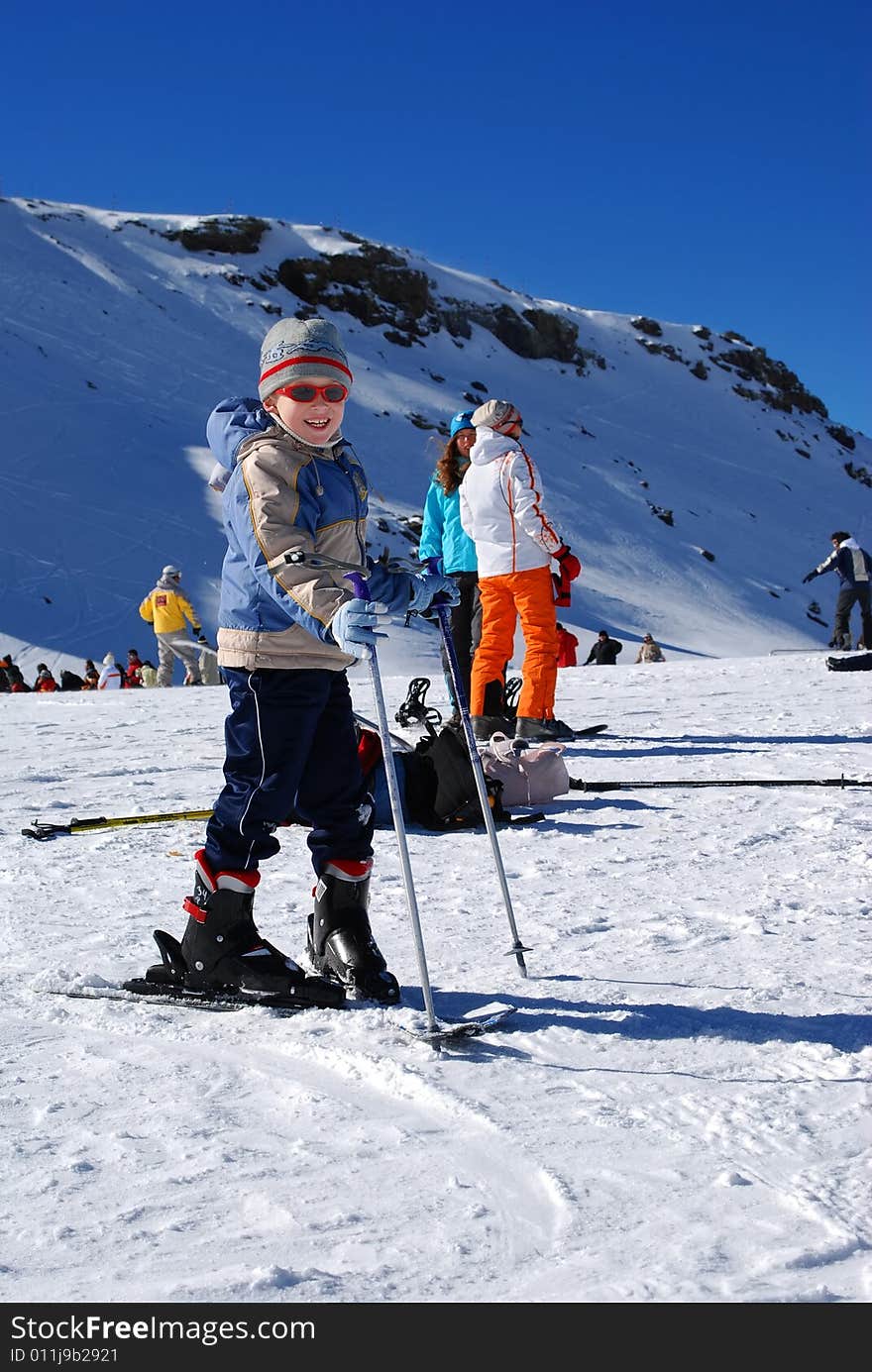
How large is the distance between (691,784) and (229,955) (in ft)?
10.4

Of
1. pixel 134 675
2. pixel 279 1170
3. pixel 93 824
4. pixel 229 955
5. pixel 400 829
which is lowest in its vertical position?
pixel 279 1170

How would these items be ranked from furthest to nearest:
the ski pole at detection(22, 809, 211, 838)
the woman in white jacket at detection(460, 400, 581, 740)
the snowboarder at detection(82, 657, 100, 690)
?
1. the snowboarder at detection(82, 657, 100, 690)
2. the woman in white jacket at detection(460, 400, 581, 740)
3. the ski pole at detection(22, 809, 211, 838)

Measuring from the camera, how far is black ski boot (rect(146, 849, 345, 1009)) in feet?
9.54

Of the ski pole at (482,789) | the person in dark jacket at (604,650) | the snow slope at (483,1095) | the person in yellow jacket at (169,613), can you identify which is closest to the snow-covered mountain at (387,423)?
the person in yellow jacket at (169,613)

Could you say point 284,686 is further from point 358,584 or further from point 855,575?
point 855,575

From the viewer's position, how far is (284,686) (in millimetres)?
2902

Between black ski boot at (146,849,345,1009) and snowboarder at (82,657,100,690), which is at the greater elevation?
snowboarder at (82,657,100,690)

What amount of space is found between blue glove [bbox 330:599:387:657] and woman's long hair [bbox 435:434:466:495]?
15.0ft

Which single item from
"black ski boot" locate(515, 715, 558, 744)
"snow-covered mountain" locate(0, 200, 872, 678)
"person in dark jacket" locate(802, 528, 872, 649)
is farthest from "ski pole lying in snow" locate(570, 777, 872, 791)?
"snow-covered mountain" locate(0, 200, 872, 678)

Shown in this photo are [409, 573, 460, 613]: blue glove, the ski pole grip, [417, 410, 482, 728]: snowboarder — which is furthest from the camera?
[417, 410, 482, 728]: snowboarder

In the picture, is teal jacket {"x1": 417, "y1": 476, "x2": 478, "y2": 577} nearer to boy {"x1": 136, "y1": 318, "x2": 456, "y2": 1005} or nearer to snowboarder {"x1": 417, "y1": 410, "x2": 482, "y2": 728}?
snowboarder {"x1": 417, "y1": 410, "x2": 482, "y2": 728}

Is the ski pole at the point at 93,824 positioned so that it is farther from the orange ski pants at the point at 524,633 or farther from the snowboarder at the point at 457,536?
the snowboarder at the point at 457,536

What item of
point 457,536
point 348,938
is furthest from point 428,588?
point 457,536
